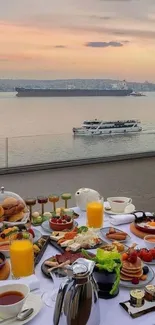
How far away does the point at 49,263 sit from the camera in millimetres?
1546

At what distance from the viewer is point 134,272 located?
1.46 metres

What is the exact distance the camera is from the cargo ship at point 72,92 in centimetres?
403

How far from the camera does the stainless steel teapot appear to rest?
1.09 m

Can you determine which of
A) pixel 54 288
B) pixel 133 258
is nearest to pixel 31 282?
pixel 54 288

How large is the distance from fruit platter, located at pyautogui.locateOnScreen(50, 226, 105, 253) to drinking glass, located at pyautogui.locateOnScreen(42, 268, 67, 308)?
0.98 feet

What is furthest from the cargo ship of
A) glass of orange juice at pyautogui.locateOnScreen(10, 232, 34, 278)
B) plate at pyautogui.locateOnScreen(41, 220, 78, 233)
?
glass of orange juice at pyautogui.locateOnScreen(10, 232, 34, 278)

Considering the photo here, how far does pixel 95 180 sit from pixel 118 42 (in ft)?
5.41

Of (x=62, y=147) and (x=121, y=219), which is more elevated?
(x=62, y=147)

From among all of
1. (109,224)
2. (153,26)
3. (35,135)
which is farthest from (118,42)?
(109,224)

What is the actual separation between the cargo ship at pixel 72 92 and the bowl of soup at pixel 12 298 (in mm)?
2964

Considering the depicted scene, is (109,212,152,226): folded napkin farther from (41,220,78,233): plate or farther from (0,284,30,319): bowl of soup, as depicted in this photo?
(0,284,30,319): bowl of soup

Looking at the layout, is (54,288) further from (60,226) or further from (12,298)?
(60,226)

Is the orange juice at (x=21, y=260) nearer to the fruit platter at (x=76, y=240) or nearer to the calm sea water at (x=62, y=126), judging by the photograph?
the fruit platter at (x=76, y=240)

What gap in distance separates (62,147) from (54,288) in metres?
2.84
